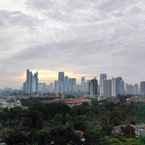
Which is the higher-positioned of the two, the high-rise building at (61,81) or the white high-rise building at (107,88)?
the high-rise building at (61,81)

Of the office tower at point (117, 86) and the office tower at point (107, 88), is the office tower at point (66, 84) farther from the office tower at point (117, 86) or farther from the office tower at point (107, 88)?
the office tower at point (117, 86)

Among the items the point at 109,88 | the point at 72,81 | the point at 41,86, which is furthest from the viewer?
the point at 41,86

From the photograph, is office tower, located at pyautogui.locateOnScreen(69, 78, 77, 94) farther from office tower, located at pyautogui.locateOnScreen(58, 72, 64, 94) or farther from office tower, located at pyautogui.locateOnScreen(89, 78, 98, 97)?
office tower, located at pyautogui.locateOnScreen(89, 78, 98, 97)

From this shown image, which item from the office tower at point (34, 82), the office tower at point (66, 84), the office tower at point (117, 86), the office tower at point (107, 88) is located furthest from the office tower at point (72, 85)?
the office tower at point (117, 86)

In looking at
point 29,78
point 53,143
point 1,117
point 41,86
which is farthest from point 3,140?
point 41,86

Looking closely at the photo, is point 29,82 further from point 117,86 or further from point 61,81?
point 117,86

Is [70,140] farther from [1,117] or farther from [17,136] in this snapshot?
[1,117]

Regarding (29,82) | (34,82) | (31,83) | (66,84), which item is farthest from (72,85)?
(29,82)

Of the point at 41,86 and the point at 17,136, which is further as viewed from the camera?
the point at 41,86

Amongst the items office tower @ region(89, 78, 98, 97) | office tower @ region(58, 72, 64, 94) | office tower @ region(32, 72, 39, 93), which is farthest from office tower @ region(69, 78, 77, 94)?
office tower @ region(89, 78, 98, 97)

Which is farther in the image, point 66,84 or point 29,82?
point 66,84

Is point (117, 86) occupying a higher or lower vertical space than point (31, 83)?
lower
